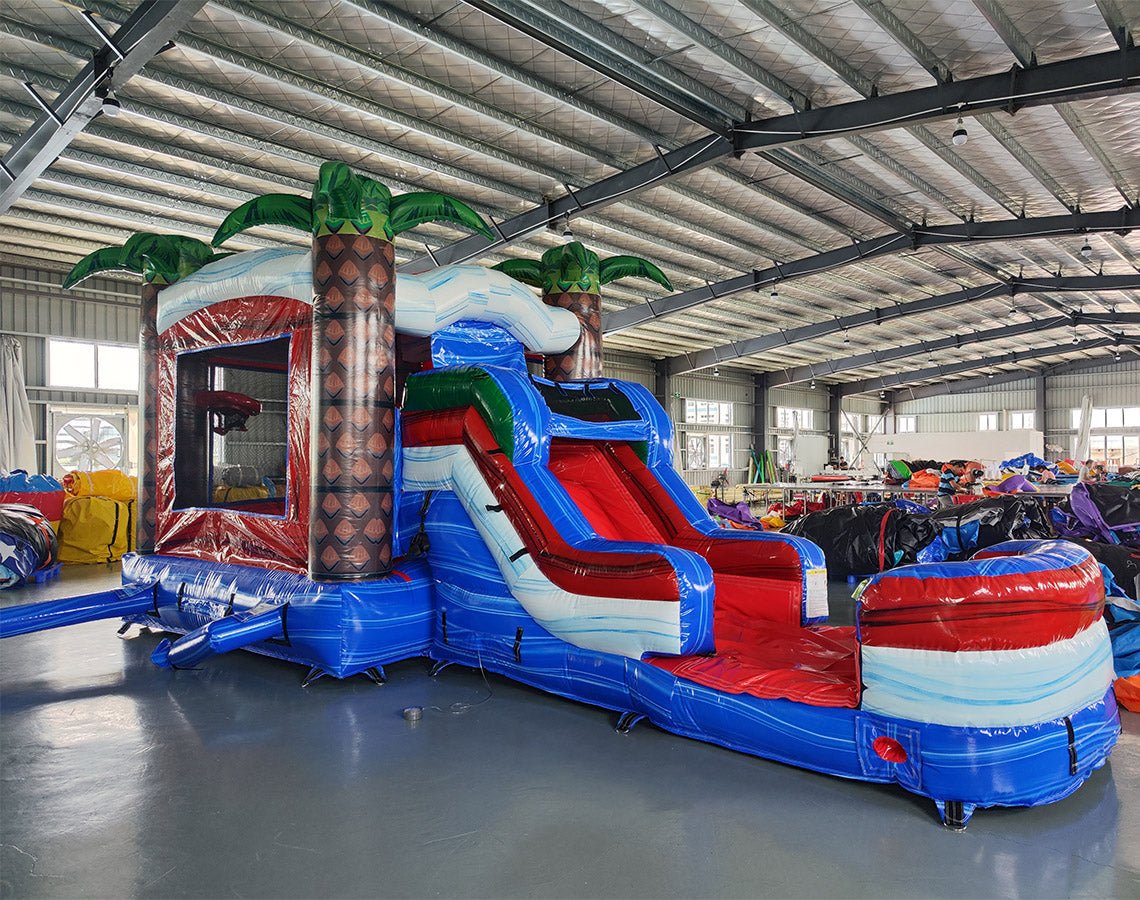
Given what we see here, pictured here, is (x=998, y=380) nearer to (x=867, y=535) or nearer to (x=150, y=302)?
(x=867, y=535)

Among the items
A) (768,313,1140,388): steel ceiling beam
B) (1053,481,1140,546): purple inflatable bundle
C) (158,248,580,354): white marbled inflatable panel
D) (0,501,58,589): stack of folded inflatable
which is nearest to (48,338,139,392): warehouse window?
(0,501,58,589): stack of folded inflatable

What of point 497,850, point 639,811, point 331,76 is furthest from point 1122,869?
point 331,76

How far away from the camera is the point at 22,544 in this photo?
6.87 meters

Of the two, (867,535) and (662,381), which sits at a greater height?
(662,381)

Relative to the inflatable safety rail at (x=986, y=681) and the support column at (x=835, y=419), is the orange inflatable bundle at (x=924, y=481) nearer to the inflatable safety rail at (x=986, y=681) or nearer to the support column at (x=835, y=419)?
the inflatable safety rail at (x=986, y=681)

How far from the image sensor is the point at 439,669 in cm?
416

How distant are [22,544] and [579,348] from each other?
510 cm

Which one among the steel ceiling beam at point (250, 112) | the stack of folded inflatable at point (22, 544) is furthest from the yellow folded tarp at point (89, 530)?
the steel ceiling beam at point (250, 112)

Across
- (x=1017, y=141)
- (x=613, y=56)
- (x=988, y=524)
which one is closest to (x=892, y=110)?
(x=1017, y=141)

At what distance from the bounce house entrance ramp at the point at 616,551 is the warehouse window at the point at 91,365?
8.98 m

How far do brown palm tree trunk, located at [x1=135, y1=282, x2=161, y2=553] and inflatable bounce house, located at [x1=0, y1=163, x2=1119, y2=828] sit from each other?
2cm

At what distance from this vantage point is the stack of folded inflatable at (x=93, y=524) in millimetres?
8523

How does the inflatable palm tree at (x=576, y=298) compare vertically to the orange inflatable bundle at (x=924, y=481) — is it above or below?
above

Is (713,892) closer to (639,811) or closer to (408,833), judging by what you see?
(639,811)
